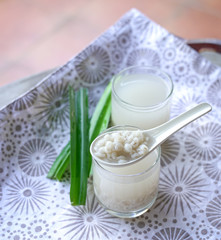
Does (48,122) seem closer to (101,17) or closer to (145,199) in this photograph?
(145,199)

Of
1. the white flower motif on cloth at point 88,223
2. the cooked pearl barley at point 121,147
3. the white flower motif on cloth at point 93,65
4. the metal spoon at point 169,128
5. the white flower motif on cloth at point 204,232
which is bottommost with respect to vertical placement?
the white flower motif on cloth at point 204,232

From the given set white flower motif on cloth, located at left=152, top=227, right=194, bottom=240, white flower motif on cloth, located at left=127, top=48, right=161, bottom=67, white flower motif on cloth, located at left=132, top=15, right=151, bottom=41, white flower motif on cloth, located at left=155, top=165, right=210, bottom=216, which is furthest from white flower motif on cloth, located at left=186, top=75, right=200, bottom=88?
white flower motif on cloth, located at left=152, top=227, right=194, bottom=240

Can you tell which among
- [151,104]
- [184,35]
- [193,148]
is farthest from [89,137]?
[184,35]

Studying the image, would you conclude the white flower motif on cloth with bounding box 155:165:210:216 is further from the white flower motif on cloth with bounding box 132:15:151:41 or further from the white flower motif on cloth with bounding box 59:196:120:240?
the white flower motif on cloth with bounding box 132:15:151:41

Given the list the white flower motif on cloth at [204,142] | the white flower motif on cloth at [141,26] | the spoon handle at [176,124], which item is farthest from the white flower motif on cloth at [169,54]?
the spoon handle at [176,124]

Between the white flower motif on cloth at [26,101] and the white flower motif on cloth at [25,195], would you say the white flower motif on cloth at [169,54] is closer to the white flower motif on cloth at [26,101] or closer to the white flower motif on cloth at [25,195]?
the white flower motif on cloth at [26,101]
